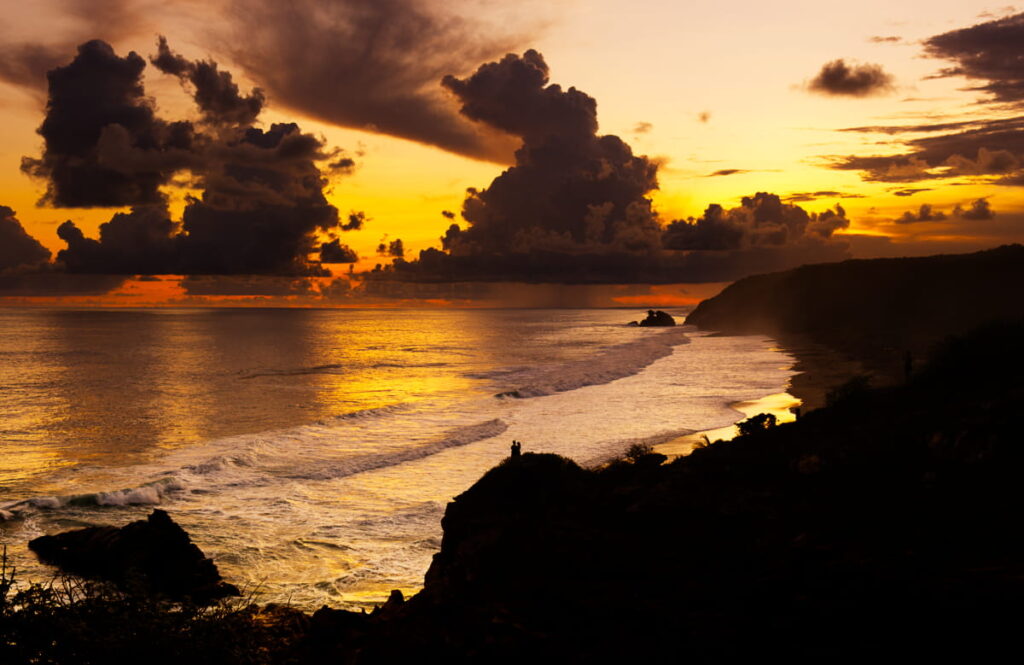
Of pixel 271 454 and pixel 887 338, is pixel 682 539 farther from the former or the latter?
pixel 887 338

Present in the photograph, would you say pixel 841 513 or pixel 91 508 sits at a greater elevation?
pixel 841 513

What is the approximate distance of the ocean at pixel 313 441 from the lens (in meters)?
20.2

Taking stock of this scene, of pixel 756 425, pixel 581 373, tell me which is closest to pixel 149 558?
pixel 756 425

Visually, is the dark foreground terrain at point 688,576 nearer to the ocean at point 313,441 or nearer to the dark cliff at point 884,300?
the ocean at point 313,441

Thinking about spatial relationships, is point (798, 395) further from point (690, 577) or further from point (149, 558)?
point (149, 558)

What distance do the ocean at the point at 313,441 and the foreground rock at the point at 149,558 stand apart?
32.2 inches

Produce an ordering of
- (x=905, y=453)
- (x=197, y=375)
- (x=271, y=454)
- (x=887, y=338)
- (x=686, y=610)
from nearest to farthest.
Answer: (x=686, y=610) → (x=905, y=453) → (x=271, y=454) → (x=197, y=375) → (x=887, y=338)

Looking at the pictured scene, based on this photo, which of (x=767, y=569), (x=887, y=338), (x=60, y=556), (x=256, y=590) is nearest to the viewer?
(x=767, y=569)

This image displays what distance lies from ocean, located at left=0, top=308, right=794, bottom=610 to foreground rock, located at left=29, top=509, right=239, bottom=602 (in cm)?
82

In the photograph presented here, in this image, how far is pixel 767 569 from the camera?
9617 mm

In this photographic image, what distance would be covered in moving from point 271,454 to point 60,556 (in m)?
14.8

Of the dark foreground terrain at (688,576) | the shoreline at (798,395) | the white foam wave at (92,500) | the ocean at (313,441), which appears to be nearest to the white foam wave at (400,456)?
the ocean at (313,441)

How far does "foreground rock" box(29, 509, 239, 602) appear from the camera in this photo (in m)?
16.7

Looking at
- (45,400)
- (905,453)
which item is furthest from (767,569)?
(45,400)
